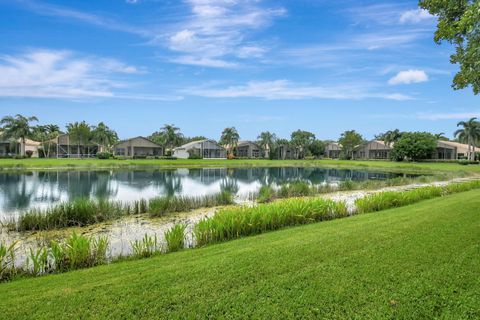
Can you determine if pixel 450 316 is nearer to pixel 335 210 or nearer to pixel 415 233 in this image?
pixel 415 233

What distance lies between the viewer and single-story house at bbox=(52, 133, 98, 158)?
6291 centimetres

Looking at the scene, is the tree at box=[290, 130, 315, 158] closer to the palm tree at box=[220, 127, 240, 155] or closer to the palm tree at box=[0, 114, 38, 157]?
the palm tree at box=[220, 127, 240, 155]

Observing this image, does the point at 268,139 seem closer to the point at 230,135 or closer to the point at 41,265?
the point at 230,135

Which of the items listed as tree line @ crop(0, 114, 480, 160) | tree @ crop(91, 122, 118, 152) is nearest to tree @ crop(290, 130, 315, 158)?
tree line @ crop(0, 114, 480, 160)

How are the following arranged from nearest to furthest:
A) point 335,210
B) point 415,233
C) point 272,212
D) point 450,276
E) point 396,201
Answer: point 450,276 → point 415,233 → point 272,212 → point 335,210 → point 396,201

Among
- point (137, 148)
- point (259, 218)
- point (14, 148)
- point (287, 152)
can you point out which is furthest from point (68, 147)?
point (259, 218)

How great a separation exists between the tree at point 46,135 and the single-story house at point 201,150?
2503 cm

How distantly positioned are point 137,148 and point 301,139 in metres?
38.3

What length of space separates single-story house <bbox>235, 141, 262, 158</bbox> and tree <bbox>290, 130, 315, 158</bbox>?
9.20m

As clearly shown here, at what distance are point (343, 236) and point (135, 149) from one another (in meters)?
62.9

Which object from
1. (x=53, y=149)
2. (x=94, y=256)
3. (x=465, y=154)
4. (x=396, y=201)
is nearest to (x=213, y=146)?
(x=53, y=149)

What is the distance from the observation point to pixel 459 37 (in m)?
8.05

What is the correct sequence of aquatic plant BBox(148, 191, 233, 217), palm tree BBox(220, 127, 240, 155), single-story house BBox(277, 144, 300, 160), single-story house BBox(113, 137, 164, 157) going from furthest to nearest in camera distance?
single-story house BBox(277, 144, 300, 160), palm tree BBox(220, 127, 240, 155), single-story house BBox(113, 137, 164, 157), aquatic plant BBox(148, 191, 233, 217)

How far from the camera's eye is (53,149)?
211ft
